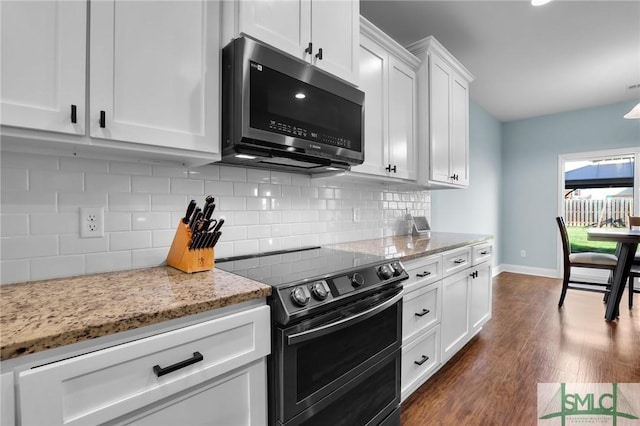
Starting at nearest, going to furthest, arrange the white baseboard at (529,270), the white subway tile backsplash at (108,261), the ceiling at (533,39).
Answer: the white subway tile backsplash at (108,261) < the ceiling at (533,39) < the white baseboard at (529,270)

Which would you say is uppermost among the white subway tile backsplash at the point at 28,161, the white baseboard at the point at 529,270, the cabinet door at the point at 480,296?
the white subway tile backsplash at the point at 28,161

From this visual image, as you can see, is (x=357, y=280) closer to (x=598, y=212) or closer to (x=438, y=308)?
(x=438, y=308)

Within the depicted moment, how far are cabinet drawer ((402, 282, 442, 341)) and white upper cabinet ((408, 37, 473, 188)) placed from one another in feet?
3.20

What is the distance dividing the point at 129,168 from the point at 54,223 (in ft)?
1.09

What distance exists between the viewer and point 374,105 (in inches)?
83.4

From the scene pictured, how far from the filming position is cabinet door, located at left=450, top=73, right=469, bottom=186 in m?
2.88

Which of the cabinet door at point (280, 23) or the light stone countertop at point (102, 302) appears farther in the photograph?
the cabinet door at point (280, 23)

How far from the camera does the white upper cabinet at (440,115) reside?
8.36ft

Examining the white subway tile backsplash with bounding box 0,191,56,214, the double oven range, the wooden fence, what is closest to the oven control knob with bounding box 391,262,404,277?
the double oven range

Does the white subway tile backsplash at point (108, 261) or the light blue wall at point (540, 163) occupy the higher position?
the light blue wall at point (540, 163)

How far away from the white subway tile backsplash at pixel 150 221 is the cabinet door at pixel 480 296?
2320 mm

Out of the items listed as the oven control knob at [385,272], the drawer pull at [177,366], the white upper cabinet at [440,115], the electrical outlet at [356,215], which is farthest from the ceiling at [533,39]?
the drawer pull at [177,366]

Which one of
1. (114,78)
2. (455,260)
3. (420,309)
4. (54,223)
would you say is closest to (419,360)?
(420,309)

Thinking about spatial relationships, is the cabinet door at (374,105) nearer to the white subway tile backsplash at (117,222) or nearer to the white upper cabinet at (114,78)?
the white upper cabinet at (114,78)
